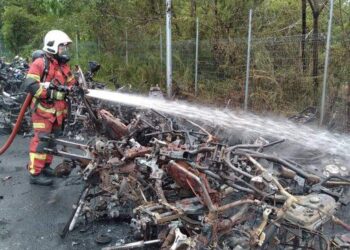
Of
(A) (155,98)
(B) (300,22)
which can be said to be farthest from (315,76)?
(A) (155,98)

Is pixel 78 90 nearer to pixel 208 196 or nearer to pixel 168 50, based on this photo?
pixel 208 196

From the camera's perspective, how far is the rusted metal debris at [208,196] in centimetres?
299

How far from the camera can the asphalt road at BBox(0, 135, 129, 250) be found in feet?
13.8

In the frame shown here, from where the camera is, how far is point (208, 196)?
3.33m

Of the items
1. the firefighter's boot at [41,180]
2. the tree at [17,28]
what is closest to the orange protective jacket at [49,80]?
the firefighter's boot at [41,180]

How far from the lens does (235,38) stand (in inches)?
395

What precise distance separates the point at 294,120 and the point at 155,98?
2.38 m

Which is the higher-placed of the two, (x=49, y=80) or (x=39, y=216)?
(x=49, y=80)

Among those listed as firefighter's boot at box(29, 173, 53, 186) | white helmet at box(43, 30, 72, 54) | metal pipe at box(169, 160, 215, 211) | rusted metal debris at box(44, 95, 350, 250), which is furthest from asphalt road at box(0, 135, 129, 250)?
white helmet at box(43, 30, 72, 54)

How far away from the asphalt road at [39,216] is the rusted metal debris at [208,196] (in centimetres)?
20

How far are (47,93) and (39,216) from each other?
1.60 metres

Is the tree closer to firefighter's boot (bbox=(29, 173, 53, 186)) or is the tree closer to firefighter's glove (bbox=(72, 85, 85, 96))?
firefighter's boot (bbox=(29, 173, 53, 186))

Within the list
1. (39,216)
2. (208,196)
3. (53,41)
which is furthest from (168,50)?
(208,196)

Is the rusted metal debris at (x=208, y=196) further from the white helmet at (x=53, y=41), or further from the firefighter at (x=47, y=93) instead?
the white helmet at (x=53, y=41)
